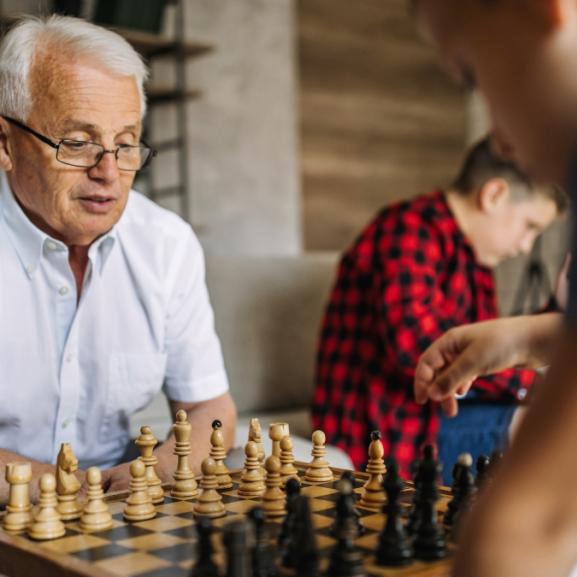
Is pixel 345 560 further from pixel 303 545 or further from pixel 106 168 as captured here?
pixel 106 168

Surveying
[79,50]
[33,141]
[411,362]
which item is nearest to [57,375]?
[33,141]

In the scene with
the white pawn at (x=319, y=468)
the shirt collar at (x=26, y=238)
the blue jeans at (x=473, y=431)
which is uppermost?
the shirt collar at (x=26, y=238)

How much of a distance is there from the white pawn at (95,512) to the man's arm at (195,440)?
26 centimetres

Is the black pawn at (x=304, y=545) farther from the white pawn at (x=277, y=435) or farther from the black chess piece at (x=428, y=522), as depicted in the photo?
the white pawn at (x=277, y=435)

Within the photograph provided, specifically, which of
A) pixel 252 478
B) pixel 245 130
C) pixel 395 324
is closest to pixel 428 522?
pixel 252 478

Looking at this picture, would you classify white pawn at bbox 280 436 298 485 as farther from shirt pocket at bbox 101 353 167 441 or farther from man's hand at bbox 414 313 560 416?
shirt pocket at bbox 101 353 167 441

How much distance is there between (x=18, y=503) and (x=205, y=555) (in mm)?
389

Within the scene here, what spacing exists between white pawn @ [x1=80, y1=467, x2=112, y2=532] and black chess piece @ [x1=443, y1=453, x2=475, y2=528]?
437 mm

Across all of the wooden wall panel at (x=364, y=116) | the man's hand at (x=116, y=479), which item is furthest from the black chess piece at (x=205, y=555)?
the wooden wall panel at (x=364, y=116)

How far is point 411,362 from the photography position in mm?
2348

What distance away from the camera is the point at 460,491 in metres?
1.19

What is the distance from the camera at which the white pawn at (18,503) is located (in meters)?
1.18

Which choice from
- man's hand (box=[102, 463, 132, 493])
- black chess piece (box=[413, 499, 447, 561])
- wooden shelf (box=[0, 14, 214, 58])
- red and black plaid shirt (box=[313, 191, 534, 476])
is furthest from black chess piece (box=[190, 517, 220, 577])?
wooden shelf (box=[0, 14, 214, 58])

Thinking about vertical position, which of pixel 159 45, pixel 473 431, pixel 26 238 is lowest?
pixel 473 431
